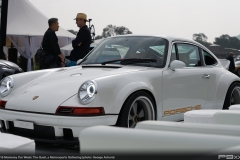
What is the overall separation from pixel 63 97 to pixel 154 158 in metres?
2.93

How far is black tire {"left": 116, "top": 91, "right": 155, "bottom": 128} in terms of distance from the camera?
4449mm

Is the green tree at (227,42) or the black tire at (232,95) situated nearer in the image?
the black tire at (232,95)

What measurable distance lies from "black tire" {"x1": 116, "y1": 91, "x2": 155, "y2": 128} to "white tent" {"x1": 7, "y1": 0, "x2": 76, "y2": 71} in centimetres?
1660

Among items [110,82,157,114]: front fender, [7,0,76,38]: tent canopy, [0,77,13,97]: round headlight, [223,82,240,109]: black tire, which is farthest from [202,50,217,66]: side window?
[7,0,76,38]: tent canopy

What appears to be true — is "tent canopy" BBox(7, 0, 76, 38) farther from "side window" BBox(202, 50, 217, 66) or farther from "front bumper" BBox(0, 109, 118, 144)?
"front bumper" BBox(0, 109, 118, 144)

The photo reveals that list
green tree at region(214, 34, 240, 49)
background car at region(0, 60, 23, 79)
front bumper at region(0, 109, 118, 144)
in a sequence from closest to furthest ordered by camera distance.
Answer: front bumper at region(0, 109, 118, 144)
background car at region(0, 60, 23, 79)
green tree at region(214, 34, 240, 49)

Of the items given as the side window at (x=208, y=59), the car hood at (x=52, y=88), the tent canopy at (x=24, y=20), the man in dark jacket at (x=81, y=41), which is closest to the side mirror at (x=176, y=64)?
the car hood at (x=52, y=88)

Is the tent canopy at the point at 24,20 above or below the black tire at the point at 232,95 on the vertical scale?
above

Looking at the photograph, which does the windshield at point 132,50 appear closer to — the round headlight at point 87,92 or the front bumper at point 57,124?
the round headlight at point 87,92

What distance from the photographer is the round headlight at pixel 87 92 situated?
4.25 metres

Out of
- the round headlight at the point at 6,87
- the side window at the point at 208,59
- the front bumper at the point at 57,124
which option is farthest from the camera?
the side window at the point at 208,59

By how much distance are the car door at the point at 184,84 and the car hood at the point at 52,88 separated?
48cm

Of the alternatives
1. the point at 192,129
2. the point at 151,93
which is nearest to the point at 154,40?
the point at 151,93

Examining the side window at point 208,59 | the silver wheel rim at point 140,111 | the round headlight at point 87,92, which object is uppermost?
the side window at point 208,59
